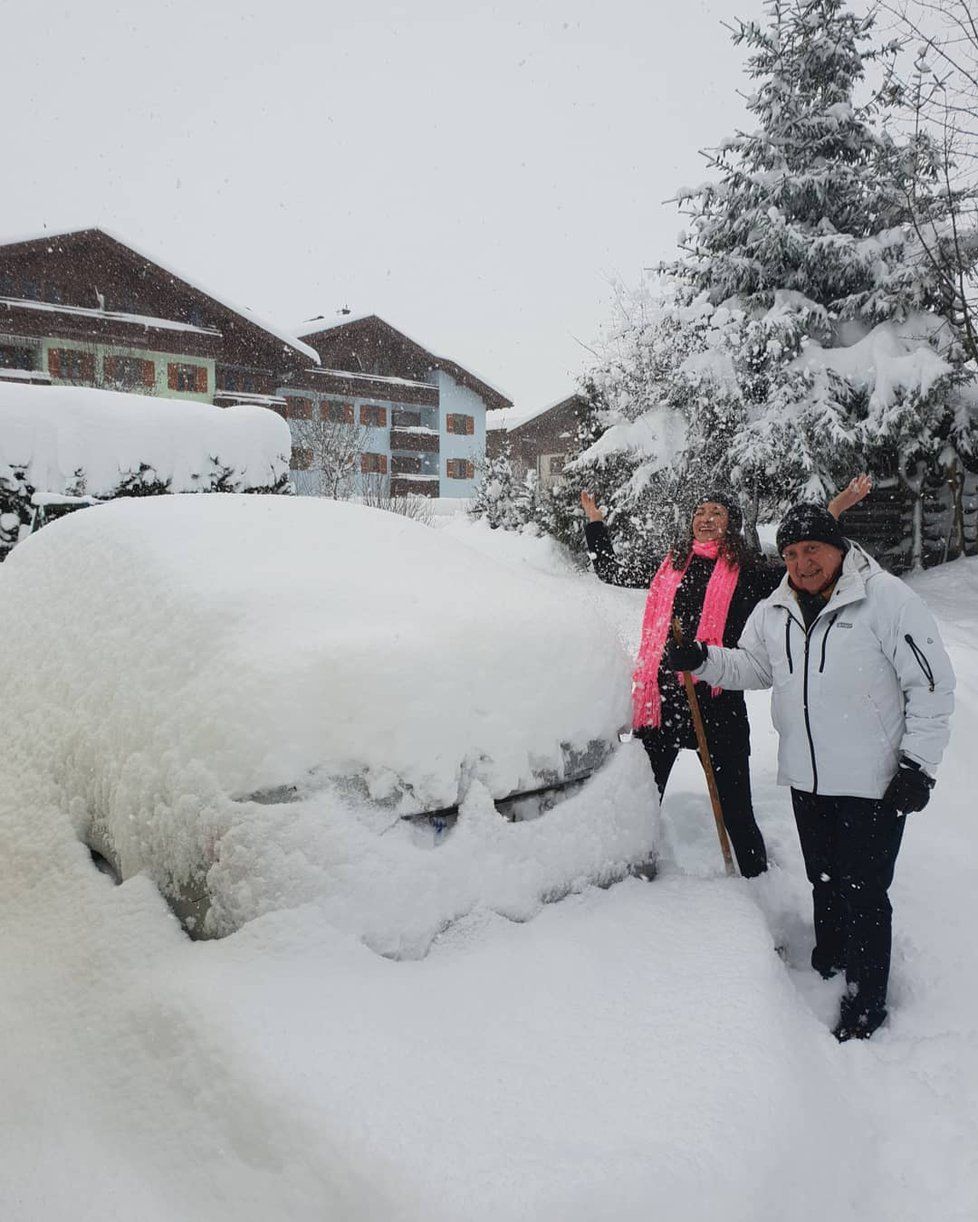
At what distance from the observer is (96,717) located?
2400 mm

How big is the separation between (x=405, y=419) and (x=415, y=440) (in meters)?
1.18

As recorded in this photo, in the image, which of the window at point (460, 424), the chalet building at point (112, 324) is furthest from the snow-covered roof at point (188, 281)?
the window at point (460, 424)

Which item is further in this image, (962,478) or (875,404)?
(962,478)

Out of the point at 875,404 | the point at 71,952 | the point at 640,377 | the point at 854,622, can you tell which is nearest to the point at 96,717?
the point at 71,952

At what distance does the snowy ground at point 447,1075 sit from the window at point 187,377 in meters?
28.1

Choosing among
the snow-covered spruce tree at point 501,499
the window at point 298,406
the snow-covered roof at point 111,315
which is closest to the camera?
the snow-covered spruce tree at point 501,499

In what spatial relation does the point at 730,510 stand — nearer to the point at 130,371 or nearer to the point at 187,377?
the point at 130,371

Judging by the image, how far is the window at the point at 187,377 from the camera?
27.8m

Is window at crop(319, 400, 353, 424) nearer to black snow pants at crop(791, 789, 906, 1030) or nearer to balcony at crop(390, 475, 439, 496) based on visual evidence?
balcony at crop(390, 475, 439, 496)

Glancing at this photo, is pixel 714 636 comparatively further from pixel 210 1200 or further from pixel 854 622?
pixel 210 1200

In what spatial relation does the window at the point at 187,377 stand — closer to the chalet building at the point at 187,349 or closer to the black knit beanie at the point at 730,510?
the chalet building at the point at 187,349

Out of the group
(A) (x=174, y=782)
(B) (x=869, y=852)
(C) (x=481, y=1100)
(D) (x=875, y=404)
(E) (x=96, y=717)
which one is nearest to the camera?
(C) (x=481, y=1100)

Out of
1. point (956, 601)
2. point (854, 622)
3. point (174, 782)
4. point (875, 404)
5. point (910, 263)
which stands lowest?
point (956, 601)

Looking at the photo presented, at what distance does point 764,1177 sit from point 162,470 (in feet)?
28.2
